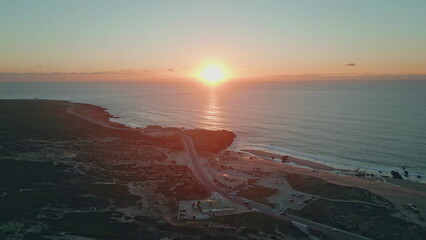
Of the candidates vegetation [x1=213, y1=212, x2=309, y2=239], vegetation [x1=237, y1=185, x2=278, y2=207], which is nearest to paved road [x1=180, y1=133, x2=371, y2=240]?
vegetation [x1=237, y1=185, x2=278, y2=207]

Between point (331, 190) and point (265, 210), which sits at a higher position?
point (331, 190)

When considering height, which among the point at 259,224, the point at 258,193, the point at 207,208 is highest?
the point at 207,208

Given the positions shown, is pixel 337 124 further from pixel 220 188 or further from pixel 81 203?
pixel 81 203

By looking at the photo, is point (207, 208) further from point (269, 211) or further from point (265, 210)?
point (269, 211)

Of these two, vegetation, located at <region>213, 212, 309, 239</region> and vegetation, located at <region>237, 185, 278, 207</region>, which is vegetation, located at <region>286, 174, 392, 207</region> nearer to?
vegetation, located at <region>237, 185, 278, 207</region>

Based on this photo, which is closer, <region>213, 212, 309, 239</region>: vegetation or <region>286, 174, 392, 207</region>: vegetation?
<region>213, 212, 309, 239</region>: vegetation

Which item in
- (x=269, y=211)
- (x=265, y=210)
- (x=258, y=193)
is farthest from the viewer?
(x=258, y=193)

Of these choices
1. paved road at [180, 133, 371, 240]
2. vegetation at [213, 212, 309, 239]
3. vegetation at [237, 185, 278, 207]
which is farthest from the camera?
vegetation at [237, 185, 278, 207]

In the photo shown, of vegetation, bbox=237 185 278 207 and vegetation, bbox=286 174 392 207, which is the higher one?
vegetation, bbox=286 174 392 207

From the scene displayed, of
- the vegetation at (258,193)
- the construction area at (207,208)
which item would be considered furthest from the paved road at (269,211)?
the construction area at (207,208)

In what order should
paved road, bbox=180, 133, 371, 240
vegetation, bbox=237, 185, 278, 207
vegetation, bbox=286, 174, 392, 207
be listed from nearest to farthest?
1. paved road, bbox=180, 133, 371, 240
2. vegetation, bbox=237, 185, 278, 207
3. vegetation, bbox=286, 174, 392, 207

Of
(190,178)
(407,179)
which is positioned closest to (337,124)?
(407,179)

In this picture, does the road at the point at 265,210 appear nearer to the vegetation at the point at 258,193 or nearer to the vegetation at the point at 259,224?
the vegetation at the point at 258,193

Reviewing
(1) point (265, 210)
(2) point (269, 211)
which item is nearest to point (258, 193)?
(1) point (265, 210)
